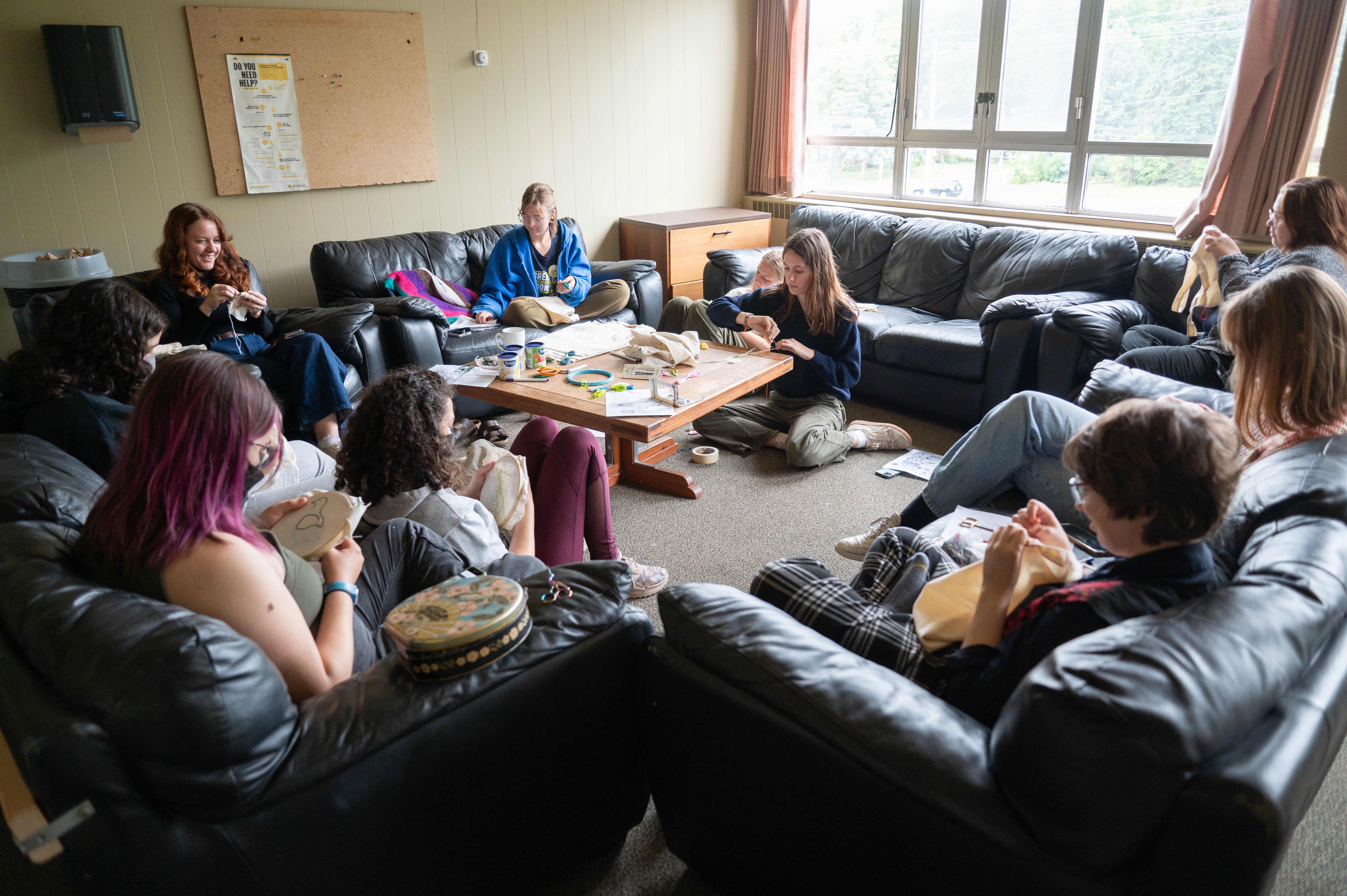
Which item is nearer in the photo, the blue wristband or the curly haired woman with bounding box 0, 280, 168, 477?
the blue wristband

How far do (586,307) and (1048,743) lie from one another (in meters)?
3.82

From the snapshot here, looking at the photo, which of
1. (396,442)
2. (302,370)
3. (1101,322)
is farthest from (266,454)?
(1101,322)

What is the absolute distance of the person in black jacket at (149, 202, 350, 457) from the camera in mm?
3309

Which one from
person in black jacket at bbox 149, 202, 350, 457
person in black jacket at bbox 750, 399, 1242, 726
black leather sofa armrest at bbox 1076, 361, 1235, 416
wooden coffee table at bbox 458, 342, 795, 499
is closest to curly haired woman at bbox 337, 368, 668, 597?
wooden coffee table at bbox 458, 342, 795, 499

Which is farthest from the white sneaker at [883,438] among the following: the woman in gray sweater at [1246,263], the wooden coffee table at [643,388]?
the woman in gray sweater at [1246,263]

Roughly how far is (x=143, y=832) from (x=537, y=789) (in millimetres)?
564

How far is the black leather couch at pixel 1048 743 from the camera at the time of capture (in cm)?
87

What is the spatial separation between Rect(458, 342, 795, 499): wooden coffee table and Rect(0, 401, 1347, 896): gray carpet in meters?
0.07

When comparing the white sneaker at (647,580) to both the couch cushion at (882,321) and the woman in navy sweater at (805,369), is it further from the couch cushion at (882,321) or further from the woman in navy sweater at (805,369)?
the couch cushion at (882,321)

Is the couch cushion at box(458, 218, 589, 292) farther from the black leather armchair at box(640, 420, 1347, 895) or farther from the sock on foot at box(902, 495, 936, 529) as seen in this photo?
the black leather armchair at box(640, 420, 1347, 895)

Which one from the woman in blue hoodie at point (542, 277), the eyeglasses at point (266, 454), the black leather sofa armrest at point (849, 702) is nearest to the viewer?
the black leather sofa armrest at point (849, 702)

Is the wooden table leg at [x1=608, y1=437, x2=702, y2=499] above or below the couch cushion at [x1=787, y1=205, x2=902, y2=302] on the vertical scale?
below

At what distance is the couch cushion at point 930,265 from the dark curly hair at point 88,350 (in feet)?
12.1

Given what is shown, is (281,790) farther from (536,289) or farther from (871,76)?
(871,76)
